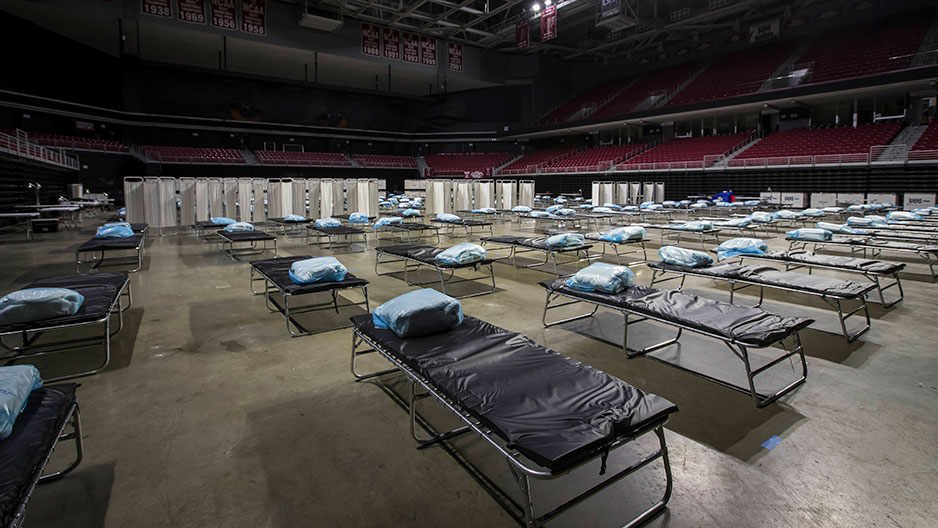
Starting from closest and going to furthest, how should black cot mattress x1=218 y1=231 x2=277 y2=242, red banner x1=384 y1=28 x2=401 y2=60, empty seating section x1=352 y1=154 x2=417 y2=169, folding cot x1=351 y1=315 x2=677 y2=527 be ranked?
folding cot x1=351 y1=315 x2=677 y2=527 < black cot mattress x1=218 y1=231 x2=277 y2=242 < red banner x1=384 y1=28 x2=401 y2=60 < empty seating section x1=352 y1=154 x2=417 y2=169

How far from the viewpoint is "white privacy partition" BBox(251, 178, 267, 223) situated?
11.6 m

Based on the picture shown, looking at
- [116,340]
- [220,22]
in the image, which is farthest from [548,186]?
[116,340]

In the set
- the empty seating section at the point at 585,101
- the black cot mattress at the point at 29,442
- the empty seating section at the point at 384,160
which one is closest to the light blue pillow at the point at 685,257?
the black cot mattress at the point at 29,442

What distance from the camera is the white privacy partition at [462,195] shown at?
48.6 ft

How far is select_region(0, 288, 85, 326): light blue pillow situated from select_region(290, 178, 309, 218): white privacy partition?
9542 millimetres

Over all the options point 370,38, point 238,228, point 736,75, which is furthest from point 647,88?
point 238,228

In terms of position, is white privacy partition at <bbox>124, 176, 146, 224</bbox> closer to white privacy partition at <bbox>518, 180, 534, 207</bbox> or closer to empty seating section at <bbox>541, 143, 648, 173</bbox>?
white privacy partition at <bbox>518, 180, 534, 207</bbox>

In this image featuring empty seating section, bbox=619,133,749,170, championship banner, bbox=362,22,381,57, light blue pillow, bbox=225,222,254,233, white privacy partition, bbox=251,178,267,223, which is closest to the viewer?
light blue pillow, bbox=225,222,254,233

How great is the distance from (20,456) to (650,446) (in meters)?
2.43

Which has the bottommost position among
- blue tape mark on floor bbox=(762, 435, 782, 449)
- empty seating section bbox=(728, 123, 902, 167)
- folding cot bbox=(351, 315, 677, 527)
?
blue tape mark on floor bbox=(762, 435, 782, 449)

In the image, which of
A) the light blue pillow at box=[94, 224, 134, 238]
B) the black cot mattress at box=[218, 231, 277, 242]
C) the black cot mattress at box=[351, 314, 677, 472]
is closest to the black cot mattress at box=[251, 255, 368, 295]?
the black cot mattress at box=[351, 314, 677, 472]

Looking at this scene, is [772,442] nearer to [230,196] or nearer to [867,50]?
[230,196]

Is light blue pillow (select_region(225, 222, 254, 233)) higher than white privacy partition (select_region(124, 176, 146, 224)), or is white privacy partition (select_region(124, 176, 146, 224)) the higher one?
white privacy partition (select_region(124, 176, 146, 224))

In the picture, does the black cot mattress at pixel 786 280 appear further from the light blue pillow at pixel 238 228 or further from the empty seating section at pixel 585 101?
the empty seating section at pixel 585 101
